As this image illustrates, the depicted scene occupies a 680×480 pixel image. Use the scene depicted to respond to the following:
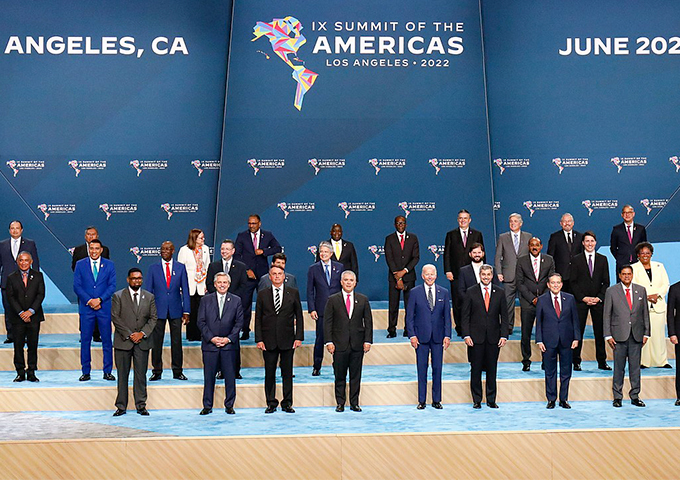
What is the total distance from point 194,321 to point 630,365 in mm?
4073

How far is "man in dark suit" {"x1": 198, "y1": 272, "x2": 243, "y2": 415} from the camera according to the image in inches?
271

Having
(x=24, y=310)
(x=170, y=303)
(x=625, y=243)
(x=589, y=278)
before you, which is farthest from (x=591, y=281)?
(x=24, y=310)

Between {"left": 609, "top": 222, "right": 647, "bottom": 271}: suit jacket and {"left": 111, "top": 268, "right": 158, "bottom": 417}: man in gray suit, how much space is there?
469cm

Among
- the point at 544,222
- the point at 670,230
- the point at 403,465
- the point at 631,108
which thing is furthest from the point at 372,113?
the point at 403,465

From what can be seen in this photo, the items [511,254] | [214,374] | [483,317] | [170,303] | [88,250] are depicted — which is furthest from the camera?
[511,254]

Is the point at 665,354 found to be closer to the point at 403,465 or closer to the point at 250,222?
the point at 403,465

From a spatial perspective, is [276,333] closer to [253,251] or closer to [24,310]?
[253,251]

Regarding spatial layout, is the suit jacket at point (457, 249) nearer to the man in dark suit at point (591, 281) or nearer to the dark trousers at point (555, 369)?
the man in dark suit at point (591, 281)

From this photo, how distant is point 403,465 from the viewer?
5.98m

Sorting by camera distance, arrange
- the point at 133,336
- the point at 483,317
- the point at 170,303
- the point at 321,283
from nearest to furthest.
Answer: the point at 133,336
the point at 483,317
the point at 170,303
the point at 321,283

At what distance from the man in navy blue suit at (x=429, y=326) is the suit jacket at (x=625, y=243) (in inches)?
98.3

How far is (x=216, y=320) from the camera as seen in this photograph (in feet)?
22.7

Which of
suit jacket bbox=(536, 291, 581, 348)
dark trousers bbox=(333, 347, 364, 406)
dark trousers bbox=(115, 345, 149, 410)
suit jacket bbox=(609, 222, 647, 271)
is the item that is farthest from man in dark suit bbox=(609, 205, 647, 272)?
dark trousers bbox=(115, 345, 149, 410)

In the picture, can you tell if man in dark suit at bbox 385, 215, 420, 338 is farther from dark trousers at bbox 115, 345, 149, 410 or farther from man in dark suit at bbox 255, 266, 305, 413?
dark trousers at bbox 115, 345, 149, 410
